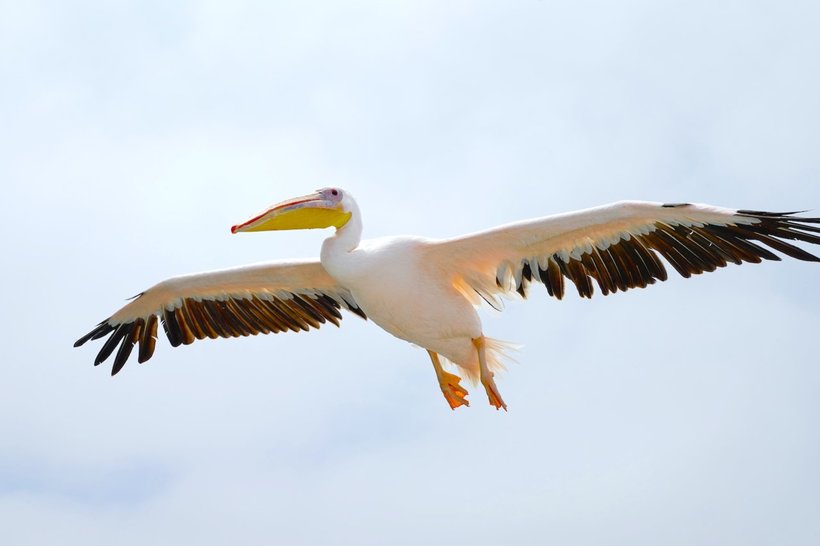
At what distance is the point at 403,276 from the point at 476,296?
1071mm

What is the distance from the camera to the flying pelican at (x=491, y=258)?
37.5ft

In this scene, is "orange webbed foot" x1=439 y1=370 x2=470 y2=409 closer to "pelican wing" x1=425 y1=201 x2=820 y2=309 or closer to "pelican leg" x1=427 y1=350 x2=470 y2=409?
"pelican leg" x1=427 y1=350 x2=470 y2=409

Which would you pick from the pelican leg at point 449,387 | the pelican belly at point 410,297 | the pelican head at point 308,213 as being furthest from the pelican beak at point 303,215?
the pelican leg at point 449,387

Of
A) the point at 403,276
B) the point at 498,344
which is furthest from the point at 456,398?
the point at 403,276

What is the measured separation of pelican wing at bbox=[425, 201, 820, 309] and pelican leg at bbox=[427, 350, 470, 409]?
787 mm

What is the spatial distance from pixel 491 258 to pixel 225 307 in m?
3.17

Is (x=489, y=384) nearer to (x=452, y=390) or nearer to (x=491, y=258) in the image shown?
(x=452, y=390)

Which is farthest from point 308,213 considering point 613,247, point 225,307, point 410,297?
point 613,247

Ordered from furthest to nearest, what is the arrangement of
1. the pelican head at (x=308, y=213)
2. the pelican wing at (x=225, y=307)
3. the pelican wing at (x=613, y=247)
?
the pelican wing at (x=225, y=307) < the pelican head at (x=308, y=213) < the pelican wing at (x=613, y=247)

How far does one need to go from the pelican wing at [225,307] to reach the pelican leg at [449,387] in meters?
1.01

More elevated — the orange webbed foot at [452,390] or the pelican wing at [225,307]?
the pelican wing at [225,307]

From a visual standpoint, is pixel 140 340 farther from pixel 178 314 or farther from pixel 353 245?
pixel 353 245

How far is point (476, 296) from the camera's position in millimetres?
12469

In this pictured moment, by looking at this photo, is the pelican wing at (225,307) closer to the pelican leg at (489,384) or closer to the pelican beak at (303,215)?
the pelican beak at (303,215)
